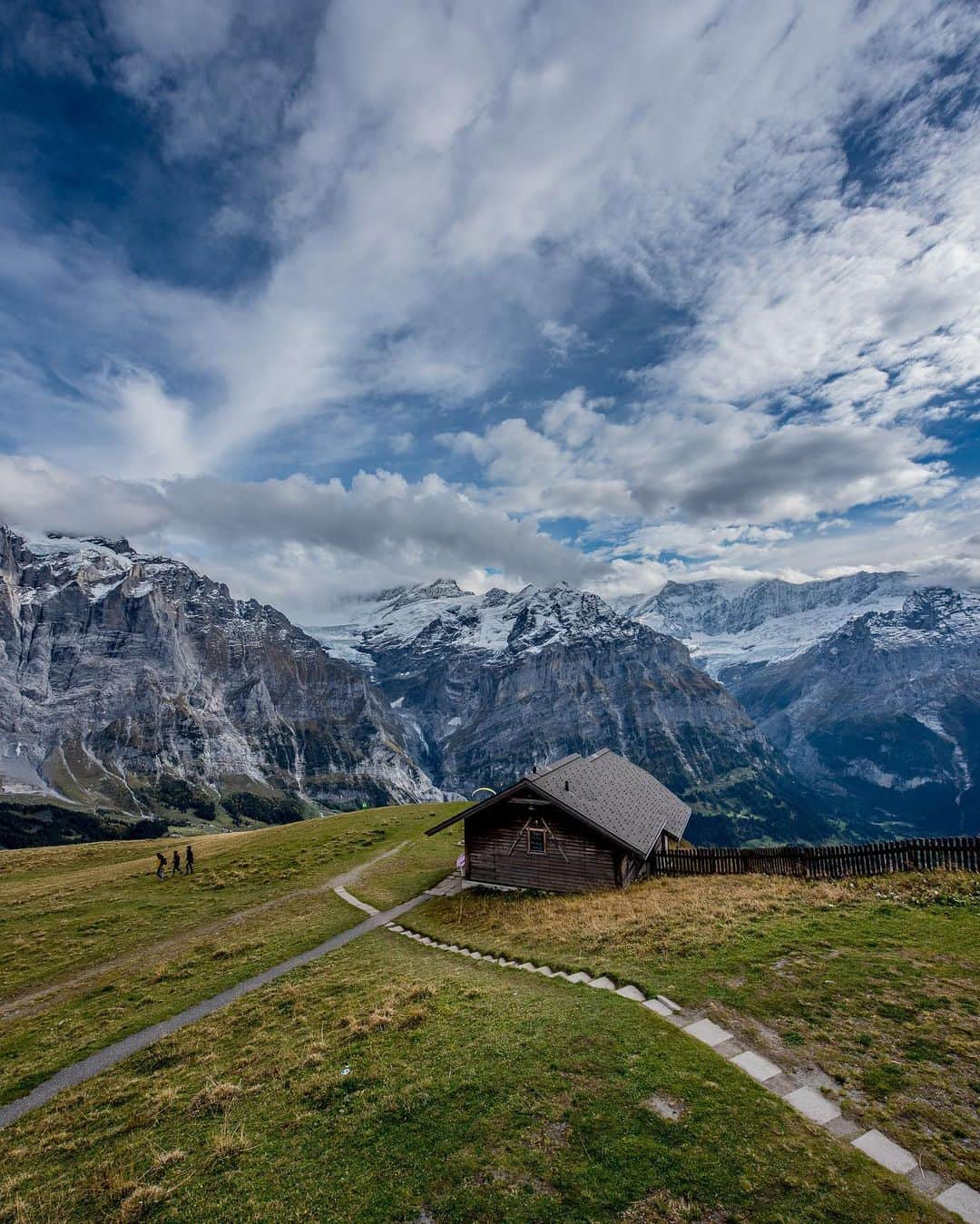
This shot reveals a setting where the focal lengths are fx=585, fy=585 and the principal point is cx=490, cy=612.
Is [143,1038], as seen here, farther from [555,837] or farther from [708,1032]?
[555,837]

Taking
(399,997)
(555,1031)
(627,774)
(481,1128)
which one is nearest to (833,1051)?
(555,1031)

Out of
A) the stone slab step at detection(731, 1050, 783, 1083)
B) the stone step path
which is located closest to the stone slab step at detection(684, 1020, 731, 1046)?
the stone step path

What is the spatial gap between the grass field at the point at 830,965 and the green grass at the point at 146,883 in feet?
58.2

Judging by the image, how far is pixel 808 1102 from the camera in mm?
12641

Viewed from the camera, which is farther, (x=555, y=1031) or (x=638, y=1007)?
(x=638, y=1007)

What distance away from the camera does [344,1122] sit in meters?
13.5

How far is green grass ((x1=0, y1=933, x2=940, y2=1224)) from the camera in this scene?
1038 centimetres

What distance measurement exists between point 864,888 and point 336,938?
27.3m

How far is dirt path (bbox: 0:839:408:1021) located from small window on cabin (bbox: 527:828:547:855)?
16061 millimetres

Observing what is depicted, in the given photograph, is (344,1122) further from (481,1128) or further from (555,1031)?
(555,1031)

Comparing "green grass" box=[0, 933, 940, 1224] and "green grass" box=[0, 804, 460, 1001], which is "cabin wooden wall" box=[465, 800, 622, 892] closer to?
"green grass" box=[0, 804, 460, 1001]

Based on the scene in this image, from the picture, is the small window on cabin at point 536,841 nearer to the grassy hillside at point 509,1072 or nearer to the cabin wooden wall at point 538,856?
the cabin wooden wall at point 538,856

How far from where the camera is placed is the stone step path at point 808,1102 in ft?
32.9

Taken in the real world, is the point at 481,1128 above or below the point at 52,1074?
above
